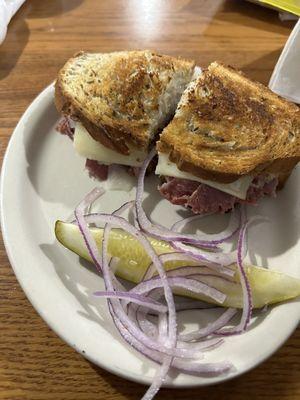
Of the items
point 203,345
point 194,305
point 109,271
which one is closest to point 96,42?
point 109,271

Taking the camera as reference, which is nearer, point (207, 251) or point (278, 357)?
point (278, 357)

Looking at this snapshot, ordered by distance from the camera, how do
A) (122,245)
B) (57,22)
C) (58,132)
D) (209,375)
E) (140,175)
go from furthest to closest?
1. (57,22)
2. (58,132)
3. (140,175)
4. (122,245)
5. (209,375)

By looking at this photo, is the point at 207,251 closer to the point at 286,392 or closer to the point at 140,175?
the point at 140,175

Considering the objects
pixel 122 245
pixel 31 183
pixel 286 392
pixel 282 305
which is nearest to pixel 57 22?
pixel 31 183

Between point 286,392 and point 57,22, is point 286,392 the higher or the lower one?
the lower one

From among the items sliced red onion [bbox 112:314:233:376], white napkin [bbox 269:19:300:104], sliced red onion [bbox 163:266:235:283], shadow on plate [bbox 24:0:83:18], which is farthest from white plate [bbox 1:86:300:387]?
shadow on plate [bbox 24:0:83:18]

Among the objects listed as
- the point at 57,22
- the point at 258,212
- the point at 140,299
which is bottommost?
the point at 140,299

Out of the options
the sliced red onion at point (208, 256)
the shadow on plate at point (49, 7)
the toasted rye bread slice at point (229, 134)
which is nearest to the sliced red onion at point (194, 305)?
the sliced red onion at point (208, 256)

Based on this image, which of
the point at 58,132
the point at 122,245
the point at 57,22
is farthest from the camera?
the point at 57,22

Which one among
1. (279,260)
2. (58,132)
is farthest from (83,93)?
(279,260)
